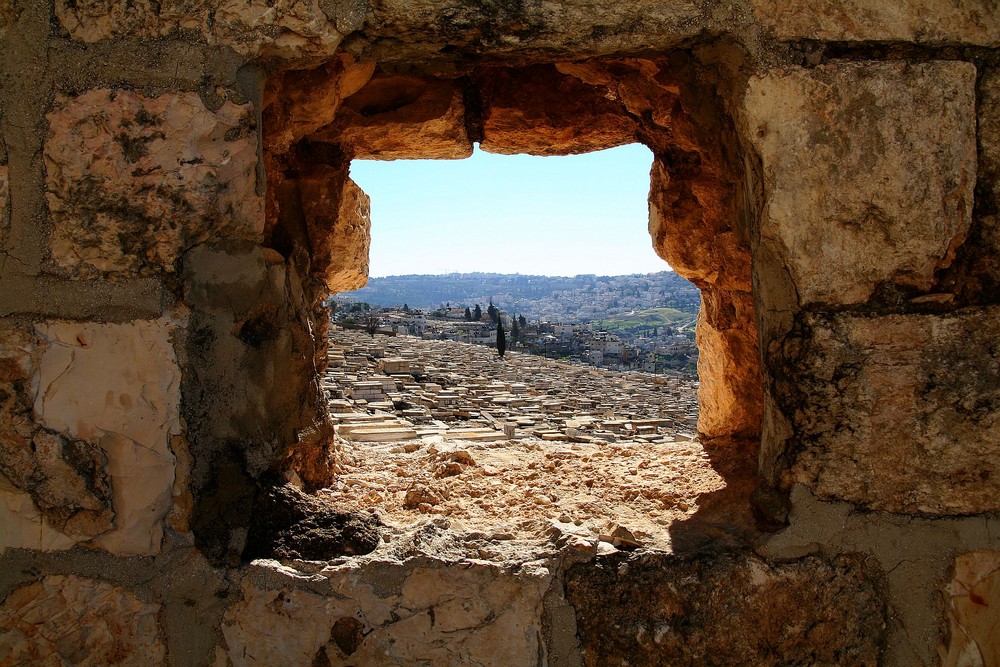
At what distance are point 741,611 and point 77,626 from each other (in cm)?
159

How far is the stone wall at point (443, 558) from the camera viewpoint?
5.52 feet

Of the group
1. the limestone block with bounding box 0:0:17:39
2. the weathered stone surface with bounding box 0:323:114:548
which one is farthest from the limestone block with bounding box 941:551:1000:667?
the limestone block with bounding box 0:0:17:39

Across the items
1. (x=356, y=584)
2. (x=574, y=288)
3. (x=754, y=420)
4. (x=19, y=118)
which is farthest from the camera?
(x=574, y=288)

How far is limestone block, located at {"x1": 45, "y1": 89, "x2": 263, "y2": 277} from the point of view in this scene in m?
1.67

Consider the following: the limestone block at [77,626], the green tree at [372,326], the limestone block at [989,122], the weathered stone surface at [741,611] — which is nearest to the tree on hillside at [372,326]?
the green tree at [372,326]

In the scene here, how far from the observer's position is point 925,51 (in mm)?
1733

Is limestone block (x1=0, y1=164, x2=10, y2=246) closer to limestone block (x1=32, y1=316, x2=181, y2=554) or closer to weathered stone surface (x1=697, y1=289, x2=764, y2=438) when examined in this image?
limestone block (x1=32, y1=316, x2=181, y2=554)

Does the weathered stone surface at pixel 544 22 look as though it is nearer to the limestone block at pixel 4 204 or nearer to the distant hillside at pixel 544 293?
the limestone block at pixel 4 204

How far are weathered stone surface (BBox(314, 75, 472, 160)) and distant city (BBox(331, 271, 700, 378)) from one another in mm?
18831

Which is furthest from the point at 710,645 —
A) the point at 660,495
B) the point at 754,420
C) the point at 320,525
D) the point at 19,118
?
the point at 19,118

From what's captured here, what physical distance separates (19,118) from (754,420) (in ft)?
8.03

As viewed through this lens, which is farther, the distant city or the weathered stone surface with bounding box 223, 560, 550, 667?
the distant city

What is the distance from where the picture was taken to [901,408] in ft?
5.57

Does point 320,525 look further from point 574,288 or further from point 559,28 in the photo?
point 574,288
